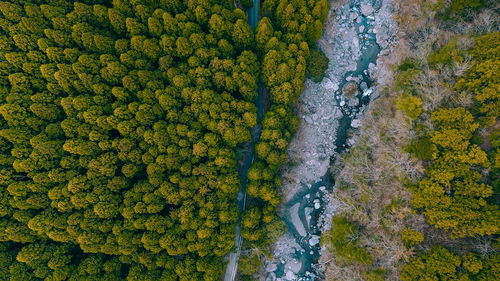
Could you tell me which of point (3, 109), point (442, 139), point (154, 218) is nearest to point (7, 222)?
point (3, 109)

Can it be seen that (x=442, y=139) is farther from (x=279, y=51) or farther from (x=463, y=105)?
(x=279, y=51)

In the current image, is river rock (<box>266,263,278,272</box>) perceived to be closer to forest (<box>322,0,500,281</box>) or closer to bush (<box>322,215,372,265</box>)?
forest (<box>322,0,500,281</box>)

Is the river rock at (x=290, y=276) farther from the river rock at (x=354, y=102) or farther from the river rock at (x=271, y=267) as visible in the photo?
the river rock at (x=354, y=102)

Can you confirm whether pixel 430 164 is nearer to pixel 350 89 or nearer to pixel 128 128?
pixel 350 89

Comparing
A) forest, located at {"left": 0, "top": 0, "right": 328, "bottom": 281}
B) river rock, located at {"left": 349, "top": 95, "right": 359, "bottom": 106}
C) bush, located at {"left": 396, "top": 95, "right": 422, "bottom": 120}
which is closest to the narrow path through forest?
forest, located at {"left": 0, "top": 0, "right": 328, "bottom": 281}

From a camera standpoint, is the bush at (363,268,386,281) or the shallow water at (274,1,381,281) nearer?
the bush at (363,268,386,281)

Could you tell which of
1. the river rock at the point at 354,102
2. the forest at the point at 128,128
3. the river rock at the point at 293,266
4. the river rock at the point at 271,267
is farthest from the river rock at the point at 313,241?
the river rock at the point at 354,102
